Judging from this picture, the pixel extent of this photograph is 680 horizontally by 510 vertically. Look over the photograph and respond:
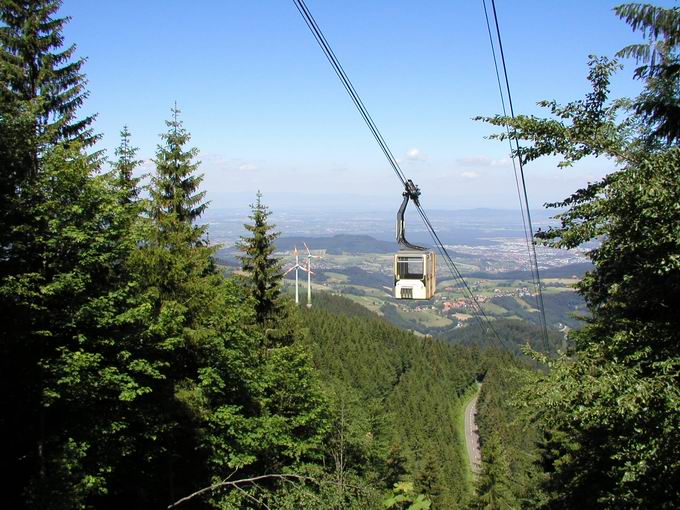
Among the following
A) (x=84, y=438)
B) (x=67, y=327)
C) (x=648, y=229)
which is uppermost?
(x=648, y=229)

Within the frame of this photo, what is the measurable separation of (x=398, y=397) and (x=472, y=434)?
54.4 ft

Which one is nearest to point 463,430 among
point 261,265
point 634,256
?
point 261,265

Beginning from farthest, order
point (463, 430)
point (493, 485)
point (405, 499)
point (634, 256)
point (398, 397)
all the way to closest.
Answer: point (463, 430) → point (398, 397) → point (493, 485) → point (405, 499) → point (634, 256)

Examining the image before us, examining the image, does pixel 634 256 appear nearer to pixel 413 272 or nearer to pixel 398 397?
pixel 413 272

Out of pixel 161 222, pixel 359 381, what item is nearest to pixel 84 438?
pixel 161 222

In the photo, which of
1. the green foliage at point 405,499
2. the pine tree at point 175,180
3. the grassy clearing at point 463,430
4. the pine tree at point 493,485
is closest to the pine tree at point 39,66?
the pine tree at point 175,180

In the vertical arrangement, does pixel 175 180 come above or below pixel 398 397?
above

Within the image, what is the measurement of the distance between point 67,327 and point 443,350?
351 feet

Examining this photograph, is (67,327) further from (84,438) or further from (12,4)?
(12,4)

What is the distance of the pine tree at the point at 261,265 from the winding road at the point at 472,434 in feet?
188

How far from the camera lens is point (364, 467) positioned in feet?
89.6

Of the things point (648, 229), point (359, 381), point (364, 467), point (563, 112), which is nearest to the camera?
point (648, 229)

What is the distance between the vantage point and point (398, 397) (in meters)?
82.2

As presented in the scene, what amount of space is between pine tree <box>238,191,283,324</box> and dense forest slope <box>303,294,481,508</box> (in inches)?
260
